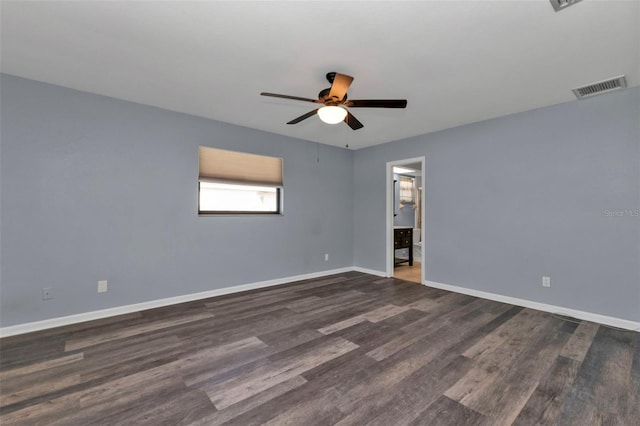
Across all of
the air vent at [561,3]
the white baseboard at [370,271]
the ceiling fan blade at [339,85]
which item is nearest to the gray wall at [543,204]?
the white baseboard at [370,271]

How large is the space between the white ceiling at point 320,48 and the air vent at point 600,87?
0.25 ft

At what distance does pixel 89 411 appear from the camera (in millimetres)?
1725

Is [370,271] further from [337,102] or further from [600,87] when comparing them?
[600,87]

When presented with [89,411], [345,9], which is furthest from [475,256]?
[89,411]

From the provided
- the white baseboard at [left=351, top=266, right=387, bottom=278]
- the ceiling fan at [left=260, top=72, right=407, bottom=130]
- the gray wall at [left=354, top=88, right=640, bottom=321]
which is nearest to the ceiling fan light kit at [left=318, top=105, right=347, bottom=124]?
the ceiling fan at [left=260, top=72, right=407, bottom=130]

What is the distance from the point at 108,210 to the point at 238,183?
167 cm

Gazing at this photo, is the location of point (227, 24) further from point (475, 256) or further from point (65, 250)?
point (475, 256)

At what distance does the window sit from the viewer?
411 centimetres

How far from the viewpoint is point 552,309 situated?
11.3 ft

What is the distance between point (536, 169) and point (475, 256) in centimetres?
142

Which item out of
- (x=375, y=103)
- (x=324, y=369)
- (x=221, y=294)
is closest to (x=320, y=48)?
(x=375, y=103)

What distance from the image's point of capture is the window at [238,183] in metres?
4.11

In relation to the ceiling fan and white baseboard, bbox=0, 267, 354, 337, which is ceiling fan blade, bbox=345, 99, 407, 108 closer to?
the ceiling fan

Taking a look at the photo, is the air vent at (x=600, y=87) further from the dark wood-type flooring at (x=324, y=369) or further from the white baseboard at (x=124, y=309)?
the white baseboard at (x=124, y=309)
